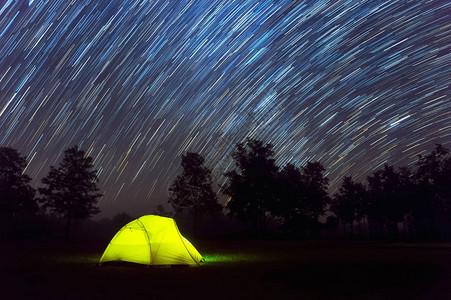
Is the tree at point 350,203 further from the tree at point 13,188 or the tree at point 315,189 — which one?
the tree at point 13,188

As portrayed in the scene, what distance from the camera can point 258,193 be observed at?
50625 millimetres

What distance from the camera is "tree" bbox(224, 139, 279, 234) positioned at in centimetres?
5066

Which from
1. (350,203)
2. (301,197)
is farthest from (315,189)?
(350,203)

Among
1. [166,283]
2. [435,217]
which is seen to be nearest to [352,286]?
[166,283]

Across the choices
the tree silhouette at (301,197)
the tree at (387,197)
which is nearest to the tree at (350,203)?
the tree at (387,197)

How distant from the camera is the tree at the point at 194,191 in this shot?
169ft

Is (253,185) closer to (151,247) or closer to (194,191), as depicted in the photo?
(194,191)

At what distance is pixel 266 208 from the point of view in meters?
51.6

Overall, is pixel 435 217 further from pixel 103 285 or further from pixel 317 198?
pixel 103 285

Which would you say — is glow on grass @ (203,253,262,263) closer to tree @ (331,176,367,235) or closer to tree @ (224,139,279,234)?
tree @ (224,139,279,234)

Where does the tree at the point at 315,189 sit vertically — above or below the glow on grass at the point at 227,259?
above

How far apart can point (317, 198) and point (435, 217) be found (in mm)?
23659

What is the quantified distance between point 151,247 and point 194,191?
1560 inches

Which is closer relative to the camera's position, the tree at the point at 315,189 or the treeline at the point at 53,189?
the treeline at the point at 53,189
